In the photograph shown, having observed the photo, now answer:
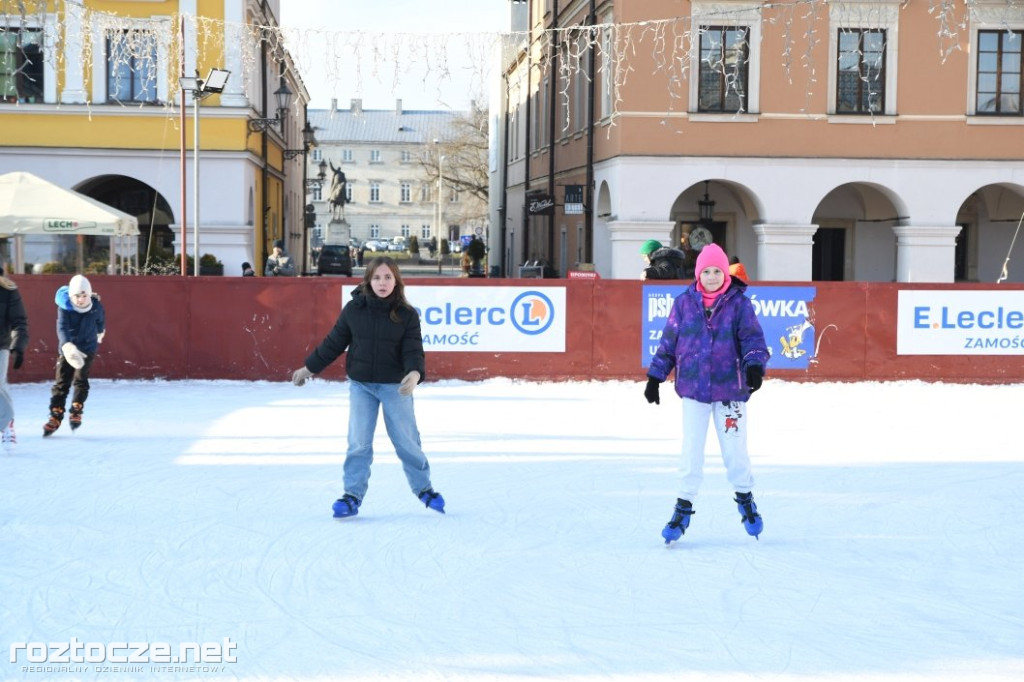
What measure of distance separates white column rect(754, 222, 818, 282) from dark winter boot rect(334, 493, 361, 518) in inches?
726

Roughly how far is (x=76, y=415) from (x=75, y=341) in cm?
80

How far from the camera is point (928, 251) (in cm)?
2650

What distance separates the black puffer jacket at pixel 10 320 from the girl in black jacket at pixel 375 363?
135 inches

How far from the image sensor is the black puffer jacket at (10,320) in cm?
1067

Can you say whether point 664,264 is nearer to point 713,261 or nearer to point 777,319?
point 777,319

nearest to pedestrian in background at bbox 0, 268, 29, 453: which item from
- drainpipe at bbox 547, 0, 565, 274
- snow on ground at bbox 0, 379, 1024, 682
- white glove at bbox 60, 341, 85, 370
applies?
snow on ground at bbox 0, 379, 1024, 682

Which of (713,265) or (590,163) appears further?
(590,163)

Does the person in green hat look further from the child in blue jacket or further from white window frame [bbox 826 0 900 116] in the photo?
white window frame [bbox 826 0 900 116]

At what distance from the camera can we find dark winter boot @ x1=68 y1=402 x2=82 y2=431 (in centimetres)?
1235

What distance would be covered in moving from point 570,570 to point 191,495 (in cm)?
339

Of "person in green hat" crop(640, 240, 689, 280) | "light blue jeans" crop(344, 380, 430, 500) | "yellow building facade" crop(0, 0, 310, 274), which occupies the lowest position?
"light blue jeans" crop(344, 380, 430, 500)

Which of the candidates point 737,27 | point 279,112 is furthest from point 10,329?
point 737,27

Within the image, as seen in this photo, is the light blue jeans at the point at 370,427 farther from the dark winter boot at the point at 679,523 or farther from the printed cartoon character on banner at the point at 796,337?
the printed cartoon character on banner at the point at 796,337

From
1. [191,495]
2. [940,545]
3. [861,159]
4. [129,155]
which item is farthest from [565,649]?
[129,155]
